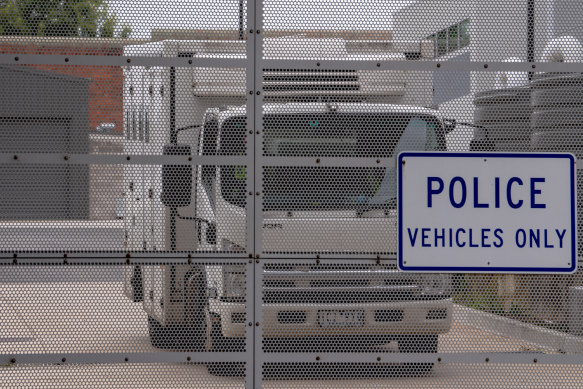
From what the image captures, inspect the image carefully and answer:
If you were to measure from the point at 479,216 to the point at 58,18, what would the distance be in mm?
2531

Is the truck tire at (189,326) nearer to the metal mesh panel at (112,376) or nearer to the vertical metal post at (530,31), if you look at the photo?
the metal mesh panel at (112,376)

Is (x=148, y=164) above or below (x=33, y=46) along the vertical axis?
below

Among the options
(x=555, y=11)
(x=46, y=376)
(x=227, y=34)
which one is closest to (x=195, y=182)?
(x=227, y=34)

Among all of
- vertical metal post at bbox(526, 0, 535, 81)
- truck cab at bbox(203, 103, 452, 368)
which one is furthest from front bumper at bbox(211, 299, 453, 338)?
vertical metal post at bbox(526, 0, 535, 81)

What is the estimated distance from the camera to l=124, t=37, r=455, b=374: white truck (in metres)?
8.40

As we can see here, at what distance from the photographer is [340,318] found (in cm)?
855

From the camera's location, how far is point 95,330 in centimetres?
834

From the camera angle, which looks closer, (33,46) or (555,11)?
(33,46)

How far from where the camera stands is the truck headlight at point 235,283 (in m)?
8.43

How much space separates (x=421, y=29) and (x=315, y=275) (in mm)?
1479

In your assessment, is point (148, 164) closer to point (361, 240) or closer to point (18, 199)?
point (18, 199)

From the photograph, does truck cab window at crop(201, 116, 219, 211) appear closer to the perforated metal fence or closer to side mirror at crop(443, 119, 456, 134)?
the perforated metal fence

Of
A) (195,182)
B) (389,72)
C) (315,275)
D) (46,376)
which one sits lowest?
(46,376)

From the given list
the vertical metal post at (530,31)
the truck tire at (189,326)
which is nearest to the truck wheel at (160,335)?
the truck tire at (189,326)
